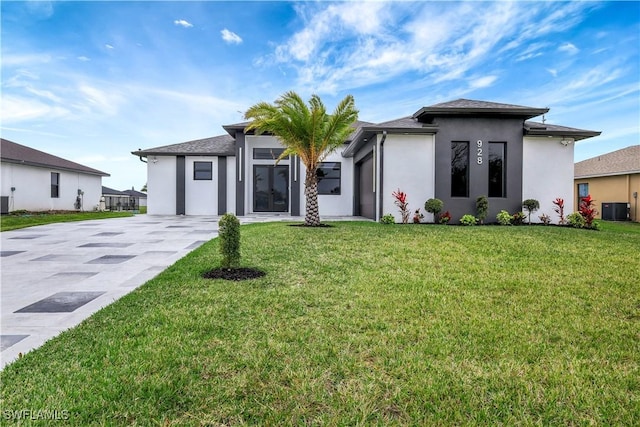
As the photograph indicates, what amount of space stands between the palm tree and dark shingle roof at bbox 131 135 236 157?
694 centimetres

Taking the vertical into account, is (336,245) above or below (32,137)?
below

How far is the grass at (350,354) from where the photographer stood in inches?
68.6

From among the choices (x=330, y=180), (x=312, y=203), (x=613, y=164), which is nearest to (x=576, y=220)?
(x=312, y=203)

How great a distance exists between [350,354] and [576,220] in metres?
12.5

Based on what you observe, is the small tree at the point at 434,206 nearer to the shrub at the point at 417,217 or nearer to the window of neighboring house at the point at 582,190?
the shrub at the point at 417,217

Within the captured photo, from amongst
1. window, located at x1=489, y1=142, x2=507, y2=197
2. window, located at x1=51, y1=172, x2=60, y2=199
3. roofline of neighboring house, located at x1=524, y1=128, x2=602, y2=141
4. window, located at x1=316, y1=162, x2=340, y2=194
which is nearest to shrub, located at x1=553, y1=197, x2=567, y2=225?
window, located at x1=489, y1=142, x2=507, y2=197

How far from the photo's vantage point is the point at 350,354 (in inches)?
92.4

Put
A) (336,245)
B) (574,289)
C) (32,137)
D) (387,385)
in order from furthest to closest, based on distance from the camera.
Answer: (32,137)
(336,245)
(574,289)
(387,385)

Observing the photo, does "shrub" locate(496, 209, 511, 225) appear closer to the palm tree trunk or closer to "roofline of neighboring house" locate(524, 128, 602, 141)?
"roofline of neighboring house" locate(524, 128, 602, 141)

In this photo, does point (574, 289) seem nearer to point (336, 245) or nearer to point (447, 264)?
point (447, 264)

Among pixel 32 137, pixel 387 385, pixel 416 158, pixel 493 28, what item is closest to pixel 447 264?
pixel 387 385

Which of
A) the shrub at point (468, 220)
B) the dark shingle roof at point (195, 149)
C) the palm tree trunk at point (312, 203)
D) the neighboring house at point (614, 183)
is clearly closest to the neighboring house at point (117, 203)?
the dark shingle roof at point (195, 149)

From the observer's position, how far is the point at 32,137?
68.8 feet

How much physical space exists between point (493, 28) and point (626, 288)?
39.6 ft
